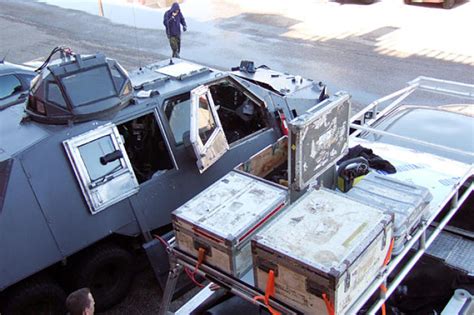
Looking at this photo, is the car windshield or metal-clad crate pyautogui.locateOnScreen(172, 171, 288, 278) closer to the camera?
metal-clad crate pyautogui.locateOnScreen(172, 171, 288, 278)

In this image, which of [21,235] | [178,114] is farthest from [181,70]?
[21,235]

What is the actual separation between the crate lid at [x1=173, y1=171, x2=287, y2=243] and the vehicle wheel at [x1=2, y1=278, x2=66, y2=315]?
2.26 m

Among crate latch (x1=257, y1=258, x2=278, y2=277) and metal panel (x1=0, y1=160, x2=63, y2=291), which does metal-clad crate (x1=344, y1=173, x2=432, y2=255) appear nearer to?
crate latch (x1=257, y1=258, x2=278, y2=277)

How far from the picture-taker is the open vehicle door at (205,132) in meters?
5.58

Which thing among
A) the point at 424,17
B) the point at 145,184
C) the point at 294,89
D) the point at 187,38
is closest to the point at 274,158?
the point at 145,184

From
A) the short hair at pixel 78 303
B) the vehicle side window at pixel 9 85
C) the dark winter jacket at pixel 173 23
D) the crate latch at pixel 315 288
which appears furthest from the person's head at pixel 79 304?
the dark winter jacket at pixel 173 23

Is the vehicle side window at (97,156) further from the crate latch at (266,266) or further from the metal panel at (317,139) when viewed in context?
the crate latch at (266,266)

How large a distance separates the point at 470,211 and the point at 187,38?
1163 cm

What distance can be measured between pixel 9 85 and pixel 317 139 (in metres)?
6.99

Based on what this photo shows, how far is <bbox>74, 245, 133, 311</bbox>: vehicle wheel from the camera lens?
5469 mm

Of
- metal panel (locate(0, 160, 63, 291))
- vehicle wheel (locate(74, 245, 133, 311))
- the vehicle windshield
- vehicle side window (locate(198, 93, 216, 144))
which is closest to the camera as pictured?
metal panel (locate(0, 160, 63, 291))

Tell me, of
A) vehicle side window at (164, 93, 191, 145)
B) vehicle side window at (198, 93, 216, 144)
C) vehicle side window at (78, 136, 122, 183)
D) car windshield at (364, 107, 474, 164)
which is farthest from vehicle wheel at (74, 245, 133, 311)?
car windshield at (364, 107, 474, 164)

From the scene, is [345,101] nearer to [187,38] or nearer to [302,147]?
[302,147]

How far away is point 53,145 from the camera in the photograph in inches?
205
